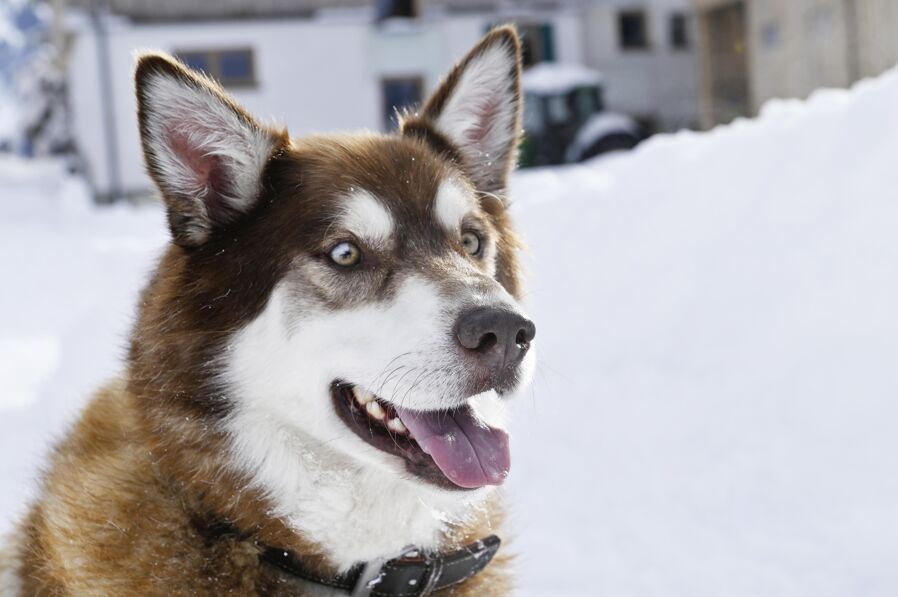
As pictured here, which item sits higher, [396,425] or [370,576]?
[396,425]

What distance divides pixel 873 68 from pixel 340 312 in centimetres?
1524

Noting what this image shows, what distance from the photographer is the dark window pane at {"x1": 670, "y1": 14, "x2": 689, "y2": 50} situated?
27.0 meters

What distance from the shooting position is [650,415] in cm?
475

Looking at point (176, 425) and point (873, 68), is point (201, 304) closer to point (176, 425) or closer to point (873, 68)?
point (176, 425)

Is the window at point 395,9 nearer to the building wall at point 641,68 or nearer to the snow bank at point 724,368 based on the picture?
the building wall at point 641,68

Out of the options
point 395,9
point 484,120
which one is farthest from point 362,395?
point 395,9

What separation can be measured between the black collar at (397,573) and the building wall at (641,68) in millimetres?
24622

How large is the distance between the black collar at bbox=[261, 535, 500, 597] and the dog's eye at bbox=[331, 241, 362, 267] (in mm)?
746

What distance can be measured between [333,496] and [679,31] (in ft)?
88.1

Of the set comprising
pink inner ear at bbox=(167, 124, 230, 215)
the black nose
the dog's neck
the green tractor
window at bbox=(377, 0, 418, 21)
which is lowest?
the green tractor

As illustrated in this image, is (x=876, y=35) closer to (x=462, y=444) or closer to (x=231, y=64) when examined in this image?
(x=462, y=444)

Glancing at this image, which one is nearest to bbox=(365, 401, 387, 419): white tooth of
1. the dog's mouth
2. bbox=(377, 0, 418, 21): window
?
the dog's mouth

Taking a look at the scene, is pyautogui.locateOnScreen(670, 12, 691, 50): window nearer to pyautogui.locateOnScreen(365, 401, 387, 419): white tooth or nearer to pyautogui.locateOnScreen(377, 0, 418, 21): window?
pyautogui.locateOnScreen(377, 0, 418, 21): window

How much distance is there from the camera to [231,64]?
24.5 metres
